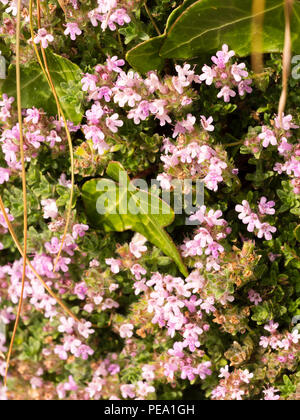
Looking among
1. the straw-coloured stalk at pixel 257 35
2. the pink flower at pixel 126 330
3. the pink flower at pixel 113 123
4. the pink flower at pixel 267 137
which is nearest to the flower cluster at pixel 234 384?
the pink flower at pixel 126 330

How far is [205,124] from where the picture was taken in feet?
5.49

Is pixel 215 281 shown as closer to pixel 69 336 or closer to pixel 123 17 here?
pixel 69 336

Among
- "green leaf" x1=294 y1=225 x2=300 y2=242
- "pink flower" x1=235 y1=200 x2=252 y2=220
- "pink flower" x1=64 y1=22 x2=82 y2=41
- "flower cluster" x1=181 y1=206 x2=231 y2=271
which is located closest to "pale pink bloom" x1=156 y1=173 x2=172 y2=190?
"flower cluster" x1=181 y1=206 x2=231 y2=271

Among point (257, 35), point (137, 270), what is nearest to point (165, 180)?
point (137, 270)

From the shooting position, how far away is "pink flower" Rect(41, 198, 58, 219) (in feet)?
6.14

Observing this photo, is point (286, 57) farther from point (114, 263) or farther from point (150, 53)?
point (114, 263)

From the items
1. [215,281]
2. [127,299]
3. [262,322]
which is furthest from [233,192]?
[127,299]

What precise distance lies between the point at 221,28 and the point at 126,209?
0.68 metres

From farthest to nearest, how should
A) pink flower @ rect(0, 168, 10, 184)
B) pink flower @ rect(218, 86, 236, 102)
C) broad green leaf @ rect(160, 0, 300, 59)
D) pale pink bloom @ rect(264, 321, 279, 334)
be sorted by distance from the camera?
1. pink flower @ rect(0, 168, 10, 184)
2. pale pink bloom @ rect(264, 321, 279, 334)
3. pink flower @ rect(218, 86, 236, 102)
4. broad green leaf @ rect(160, 0, 300, 59)

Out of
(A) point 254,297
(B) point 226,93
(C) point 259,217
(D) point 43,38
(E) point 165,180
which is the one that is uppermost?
(D) point 43,38

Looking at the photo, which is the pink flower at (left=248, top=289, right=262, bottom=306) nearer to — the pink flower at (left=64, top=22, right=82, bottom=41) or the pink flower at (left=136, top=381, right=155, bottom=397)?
the pink flower at (left=136, top=381, right=155, bottom=397)

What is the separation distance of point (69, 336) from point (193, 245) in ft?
2.16

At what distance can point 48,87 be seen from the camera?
1.89 m
